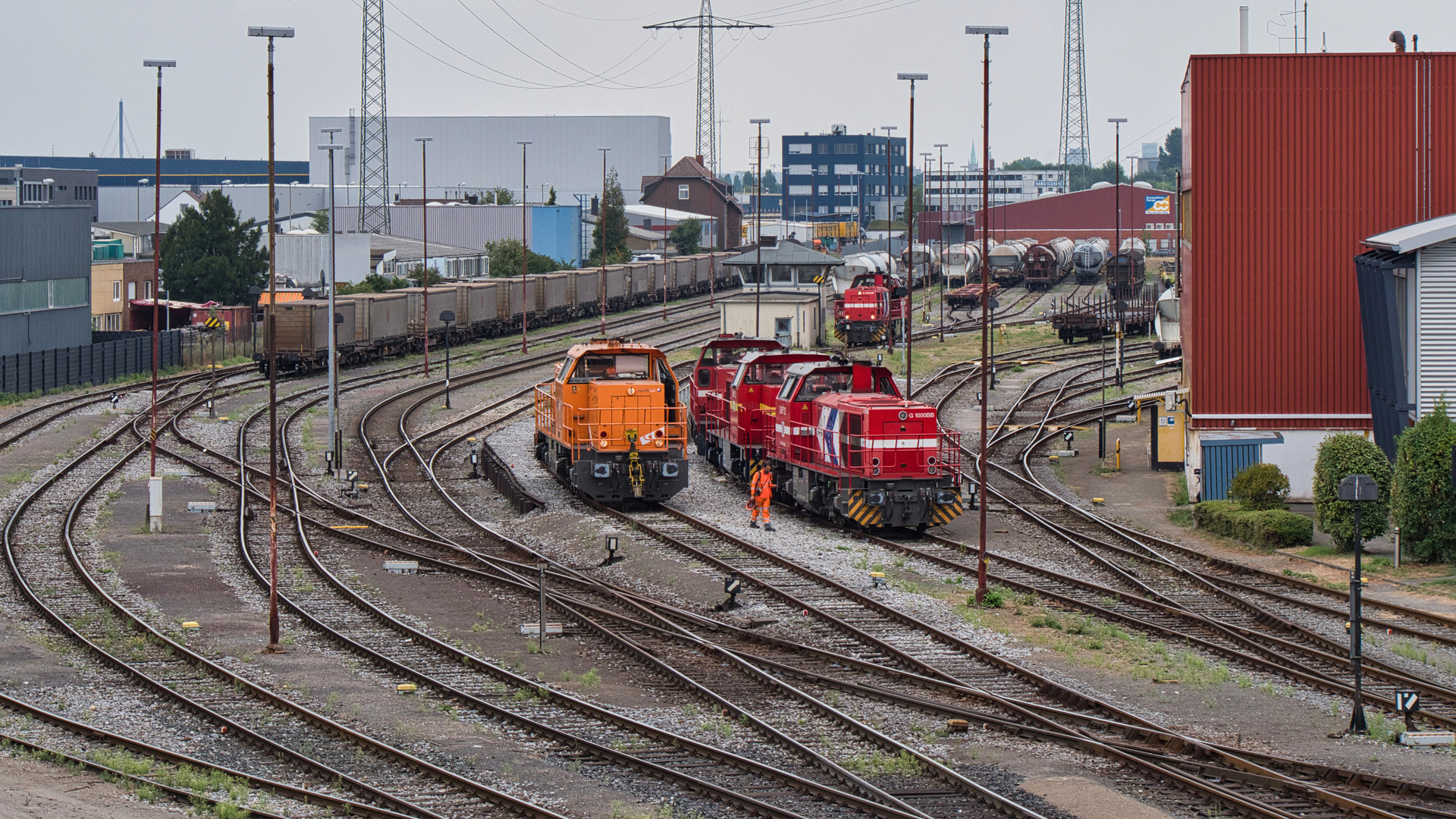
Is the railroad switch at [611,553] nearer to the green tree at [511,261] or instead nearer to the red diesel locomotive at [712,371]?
the red diesel locomotive at [712,371]

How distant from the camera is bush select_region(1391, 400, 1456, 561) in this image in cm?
2723

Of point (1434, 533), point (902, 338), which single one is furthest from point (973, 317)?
point (1434, 533)

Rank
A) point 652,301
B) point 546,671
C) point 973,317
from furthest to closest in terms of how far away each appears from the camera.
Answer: point 652,301, point 973,317, point 546,671

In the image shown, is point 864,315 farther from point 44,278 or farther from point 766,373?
point 44,278

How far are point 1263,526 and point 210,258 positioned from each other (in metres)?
68.7

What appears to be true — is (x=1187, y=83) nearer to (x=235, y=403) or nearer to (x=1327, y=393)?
(x=1327, y=393)

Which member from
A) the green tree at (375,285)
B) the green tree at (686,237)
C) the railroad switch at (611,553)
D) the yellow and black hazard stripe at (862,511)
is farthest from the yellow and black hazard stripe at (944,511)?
the green tree at (686,237)

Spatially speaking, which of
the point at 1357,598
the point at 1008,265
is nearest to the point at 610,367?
the point at 1357,598

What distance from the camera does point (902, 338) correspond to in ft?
225

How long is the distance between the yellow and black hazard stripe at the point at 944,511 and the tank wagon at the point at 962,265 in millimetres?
61371

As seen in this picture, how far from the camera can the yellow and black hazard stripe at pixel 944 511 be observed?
30641 millimetres

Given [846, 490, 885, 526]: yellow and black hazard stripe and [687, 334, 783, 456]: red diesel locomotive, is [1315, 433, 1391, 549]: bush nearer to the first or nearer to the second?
Answer: [846, 490, 885, 526]: yellow and black hazard stripe

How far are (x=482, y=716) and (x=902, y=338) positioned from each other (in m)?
51.6

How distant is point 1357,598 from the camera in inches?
690
